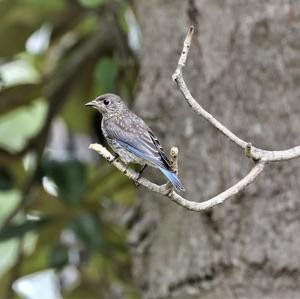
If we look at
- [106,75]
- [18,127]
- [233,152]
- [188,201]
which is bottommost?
[188,201]

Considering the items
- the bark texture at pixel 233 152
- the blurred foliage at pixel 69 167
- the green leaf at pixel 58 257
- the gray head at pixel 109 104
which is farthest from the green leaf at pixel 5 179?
the gray head at pixel 109 104

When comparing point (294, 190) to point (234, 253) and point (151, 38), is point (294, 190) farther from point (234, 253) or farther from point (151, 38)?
point (151, 38)

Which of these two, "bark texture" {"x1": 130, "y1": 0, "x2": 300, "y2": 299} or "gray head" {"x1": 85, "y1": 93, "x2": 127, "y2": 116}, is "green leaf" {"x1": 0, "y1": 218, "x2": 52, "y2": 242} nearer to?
"bark texture" {"x1": 130, "y1": 0, "x2": 300, "y2": 299}

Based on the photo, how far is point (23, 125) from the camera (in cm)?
451

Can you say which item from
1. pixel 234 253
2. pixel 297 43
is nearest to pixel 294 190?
pixel 234 253

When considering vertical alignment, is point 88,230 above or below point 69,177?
below

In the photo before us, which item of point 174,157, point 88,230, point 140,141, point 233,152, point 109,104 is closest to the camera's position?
point 174,157

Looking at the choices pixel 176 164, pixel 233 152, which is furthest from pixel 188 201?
pixel 233 152

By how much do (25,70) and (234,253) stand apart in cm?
219

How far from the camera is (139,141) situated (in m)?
2.26

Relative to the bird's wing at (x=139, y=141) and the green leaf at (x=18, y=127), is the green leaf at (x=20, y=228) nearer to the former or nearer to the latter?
the green leaf at (x=18, y=127)

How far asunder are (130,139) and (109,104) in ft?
0.86

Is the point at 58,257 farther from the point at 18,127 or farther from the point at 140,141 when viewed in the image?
the point at 140,141

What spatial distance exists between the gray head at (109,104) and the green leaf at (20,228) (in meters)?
1.06
